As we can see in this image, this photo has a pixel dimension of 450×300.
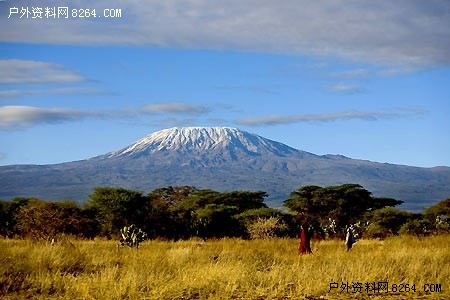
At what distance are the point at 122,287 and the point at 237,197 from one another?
139ft

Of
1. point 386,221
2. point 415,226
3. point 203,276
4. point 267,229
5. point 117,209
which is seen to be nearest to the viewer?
point 203,276

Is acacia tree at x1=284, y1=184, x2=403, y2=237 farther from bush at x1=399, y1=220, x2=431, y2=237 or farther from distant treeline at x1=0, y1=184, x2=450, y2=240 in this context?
bush at x1=399, y1=220, x2=431, y2=237

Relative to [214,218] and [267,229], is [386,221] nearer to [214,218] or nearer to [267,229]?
[214,218]

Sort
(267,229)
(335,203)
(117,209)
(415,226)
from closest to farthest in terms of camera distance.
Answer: (267,229) < (117,209) < (415,226) < (335,203)

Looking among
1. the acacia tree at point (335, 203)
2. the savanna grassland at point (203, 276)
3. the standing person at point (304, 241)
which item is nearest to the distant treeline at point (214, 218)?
the acacia tree at point (335, 203)

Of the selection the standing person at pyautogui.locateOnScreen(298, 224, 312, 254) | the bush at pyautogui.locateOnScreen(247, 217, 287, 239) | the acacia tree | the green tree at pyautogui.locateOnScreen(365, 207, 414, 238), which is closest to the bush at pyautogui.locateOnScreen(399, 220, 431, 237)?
the green tree at pyautogui.locateOnScreen(365, 207, 414, 238)

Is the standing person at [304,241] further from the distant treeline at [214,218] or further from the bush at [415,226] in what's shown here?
the bush at [415,226]

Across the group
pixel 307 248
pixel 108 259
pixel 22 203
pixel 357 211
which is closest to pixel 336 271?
pixel 307 248

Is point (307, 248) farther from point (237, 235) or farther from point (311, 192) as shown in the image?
point (311, 192)

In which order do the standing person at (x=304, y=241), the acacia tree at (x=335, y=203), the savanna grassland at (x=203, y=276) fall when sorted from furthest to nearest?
1. the acacia tree at (x=335, y=203)
2. the standing person at (x=304, y=241)
3. the savanna grassland at (x=203, y=276)

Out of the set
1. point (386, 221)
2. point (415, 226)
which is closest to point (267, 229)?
point (415, 226)

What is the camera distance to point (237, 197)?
53625 millimetres

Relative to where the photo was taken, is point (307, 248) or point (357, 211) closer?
point (307, 248)

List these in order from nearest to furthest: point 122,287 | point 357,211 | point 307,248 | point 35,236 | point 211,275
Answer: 1. point 122,287
2. point 211,275
3. point 307,248
4. point 35,236
5. point 357,211
